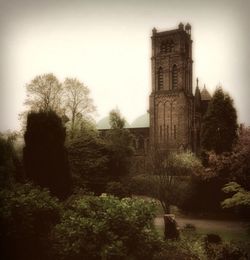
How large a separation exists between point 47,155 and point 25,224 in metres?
2.34

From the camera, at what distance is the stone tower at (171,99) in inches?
625

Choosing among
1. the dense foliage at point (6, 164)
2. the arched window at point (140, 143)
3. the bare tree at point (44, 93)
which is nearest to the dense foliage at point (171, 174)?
the arched window at point (140, 143)

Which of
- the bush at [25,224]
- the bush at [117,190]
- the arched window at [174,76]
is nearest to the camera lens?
the bush at [25,224]

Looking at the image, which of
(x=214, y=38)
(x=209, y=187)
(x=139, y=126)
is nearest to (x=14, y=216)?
(x=214, y=38)

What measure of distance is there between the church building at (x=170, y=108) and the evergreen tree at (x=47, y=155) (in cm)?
502

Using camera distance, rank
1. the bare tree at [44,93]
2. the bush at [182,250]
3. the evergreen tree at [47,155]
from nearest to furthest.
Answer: the bush at [182,250] → the evergreen tree at [47,155] → the bare tree at [44,93]

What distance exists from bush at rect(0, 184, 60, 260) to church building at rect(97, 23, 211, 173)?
700 centimetres

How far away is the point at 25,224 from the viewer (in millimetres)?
7238

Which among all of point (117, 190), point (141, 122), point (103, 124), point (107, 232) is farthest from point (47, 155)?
point (141, 122)

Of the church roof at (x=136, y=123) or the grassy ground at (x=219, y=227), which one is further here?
the church roof at (x=136, y=123)

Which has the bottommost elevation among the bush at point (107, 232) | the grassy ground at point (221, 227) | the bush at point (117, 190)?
the grassy ground at point (221, 227)

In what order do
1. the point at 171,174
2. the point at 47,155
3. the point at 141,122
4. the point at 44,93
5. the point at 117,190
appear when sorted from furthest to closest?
the point at 141,122
the point at 171,174
the point at 44,93
the point at 117,190
the point at 47,155

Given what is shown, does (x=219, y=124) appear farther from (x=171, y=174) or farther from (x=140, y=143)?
(x=140, y=143)

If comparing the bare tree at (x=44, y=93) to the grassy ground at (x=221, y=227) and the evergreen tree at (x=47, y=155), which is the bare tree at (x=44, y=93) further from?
the grassy ground at (x=221, y=227)
